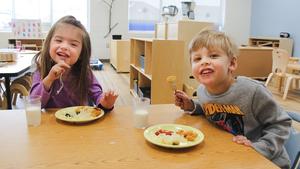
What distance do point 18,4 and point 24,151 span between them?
24.4 ft

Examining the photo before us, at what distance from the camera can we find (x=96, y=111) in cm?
110

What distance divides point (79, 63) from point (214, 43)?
27.4 inches

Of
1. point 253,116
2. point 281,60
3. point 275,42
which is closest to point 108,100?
point 253,116

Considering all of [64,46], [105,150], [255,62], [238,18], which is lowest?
[255,62]

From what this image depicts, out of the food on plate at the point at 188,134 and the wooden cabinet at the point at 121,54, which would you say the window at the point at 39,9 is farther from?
the food on plate at the point at 188,134

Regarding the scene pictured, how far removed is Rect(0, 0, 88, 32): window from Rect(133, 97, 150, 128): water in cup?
6.62 m

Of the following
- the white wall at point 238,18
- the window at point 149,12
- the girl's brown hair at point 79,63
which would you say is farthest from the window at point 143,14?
the girl's brown hair at point 79,63

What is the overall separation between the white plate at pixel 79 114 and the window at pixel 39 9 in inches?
256

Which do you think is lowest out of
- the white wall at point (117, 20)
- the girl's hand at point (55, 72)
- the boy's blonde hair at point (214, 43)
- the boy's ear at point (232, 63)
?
the girl's hand at point (55, 72)

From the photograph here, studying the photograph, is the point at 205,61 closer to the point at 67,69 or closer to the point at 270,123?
the point at 270,123

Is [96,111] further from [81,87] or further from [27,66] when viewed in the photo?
[27,66]

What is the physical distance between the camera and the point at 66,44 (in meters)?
1.24

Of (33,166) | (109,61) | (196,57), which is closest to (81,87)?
(196,57)

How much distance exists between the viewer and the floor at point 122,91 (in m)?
3.70
